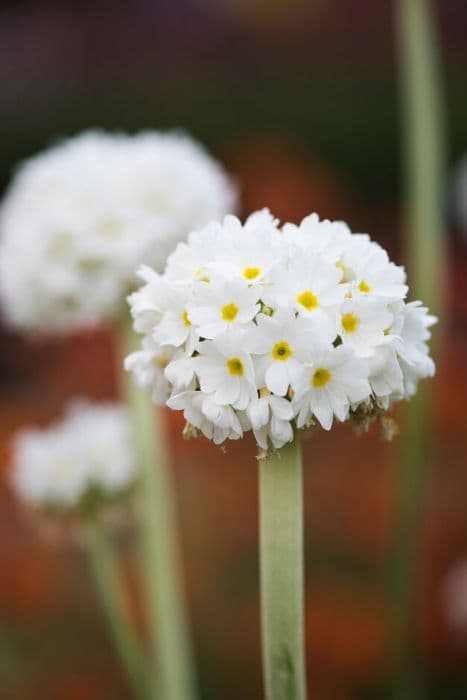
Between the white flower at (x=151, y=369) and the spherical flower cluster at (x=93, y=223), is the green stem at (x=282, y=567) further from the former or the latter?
the spherical flower cluster at (x=93, y=223)

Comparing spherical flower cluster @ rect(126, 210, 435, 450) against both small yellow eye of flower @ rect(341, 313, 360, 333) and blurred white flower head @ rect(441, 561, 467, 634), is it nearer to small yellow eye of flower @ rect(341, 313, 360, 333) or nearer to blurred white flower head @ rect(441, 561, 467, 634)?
small yellow eye of flower @ rect(341, 313, 360, 333)

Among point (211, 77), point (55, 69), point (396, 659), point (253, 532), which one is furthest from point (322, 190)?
point (396, 659)

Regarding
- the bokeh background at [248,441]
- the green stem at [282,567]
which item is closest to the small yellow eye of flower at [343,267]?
the green stem at [282,567]

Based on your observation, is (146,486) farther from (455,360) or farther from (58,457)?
(455,360)

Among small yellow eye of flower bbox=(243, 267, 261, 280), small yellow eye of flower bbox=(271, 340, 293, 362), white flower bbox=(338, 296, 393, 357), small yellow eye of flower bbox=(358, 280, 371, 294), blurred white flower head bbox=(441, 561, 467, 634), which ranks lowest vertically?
blurred white flower head bbox=(441, 561, 467, 634)

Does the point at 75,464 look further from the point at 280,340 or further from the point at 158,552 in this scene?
the point at 280,340

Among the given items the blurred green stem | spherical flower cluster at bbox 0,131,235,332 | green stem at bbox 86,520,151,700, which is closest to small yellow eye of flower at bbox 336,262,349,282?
spherical flower cluster at bbox 0,131,235,332
